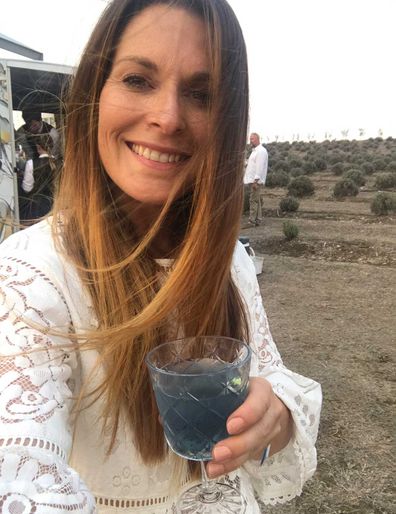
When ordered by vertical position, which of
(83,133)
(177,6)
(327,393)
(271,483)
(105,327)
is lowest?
(327,393)

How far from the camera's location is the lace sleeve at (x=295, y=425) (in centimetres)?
114

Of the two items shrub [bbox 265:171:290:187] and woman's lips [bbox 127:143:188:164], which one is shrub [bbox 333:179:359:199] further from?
woman's lips [bbox 127:143:188:164]

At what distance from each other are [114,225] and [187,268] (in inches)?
7.7

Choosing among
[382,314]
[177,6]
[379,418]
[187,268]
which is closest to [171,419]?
[187,268]

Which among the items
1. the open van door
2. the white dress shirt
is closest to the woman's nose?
the open van door

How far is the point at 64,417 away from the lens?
78 centimetres

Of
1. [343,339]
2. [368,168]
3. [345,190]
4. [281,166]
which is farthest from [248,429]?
[281,166]

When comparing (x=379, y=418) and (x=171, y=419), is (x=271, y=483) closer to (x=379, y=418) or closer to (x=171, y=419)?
(x=171, y=419)

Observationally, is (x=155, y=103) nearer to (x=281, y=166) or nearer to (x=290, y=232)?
(x=290, y=232)

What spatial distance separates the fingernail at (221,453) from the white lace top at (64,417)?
0.21 m

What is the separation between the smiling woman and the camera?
0.90m

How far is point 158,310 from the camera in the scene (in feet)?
3.30

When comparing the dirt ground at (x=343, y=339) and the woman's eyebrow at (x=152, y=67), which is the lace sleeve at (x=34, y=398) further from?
the dirt ground at (x=343, y=339)

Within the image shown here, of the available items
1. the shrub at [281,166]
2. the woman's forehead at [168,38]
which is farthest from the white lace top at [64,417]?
the shrub at [281,166]
